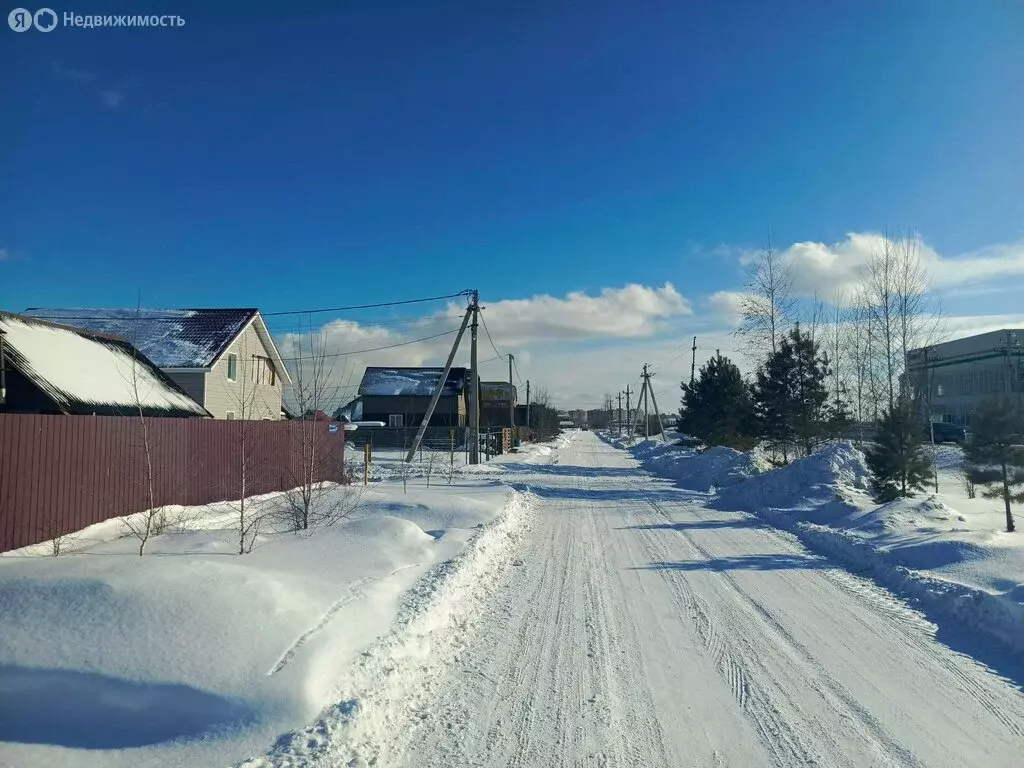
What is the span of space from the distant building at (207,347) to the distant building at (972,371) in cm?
4686

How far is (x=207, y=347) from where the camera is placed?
1035 inches

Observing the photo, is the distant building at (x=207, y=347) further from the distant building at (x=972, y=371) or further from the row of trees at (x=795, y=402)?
the distant building at (x=972, y=371)

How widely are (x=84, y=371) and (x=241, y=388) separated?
42.6 ft

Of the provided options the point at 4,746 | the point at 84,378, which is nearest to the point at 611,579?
the point at 4,746

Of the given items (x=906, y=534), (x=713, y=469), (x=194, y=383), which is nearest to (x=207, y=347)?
(x=194, y=383)

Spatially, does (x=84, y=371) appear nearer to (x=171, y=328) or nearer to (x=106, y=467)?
(x=106, y=467)

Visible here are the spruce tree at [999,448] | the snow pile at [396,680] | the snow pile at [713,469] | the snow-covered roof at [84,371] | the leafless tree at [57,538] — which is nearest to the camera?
the snow pile at [396,680]

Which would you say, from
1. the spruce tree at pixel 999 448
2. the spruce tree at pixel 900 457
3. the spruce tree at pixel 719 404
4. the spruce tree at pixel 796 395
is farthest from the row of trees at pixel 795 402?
the spruce tree at pixel 999 448

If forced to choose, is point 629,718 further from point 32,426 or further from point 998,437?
point 998,437

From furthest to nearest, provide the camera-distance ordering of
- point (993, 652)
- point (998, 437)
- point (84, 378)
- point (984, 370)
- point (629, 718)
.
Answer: point (984, 370) → point (84, 378) → point (998, 437) → point (993, 652) → point (629, 718)

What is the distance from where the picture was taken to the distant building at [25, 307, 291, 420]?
1005 inches

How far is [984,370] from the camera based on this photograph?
62.4m

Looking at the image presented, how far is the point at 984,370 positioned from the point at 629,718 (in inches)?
2816

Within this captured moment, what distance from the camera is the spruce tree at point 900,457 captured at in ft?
54.3
